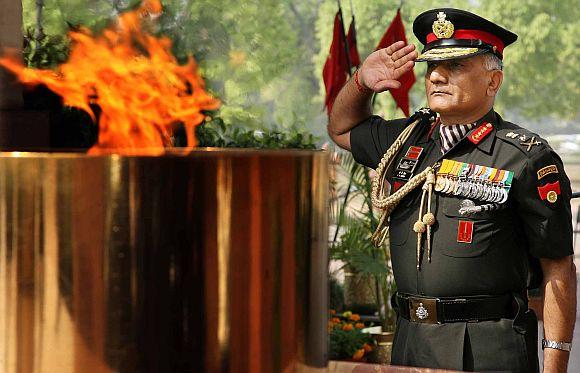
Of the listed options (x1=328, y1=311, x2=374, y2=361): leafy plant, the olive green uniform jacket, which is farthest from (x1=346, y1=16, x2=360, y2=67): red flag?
the olive green uniform jacket

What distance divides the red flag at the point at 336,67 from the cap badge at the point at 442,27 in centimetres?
359

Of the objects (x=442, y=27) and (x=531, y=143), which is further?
(x=442, y=27)

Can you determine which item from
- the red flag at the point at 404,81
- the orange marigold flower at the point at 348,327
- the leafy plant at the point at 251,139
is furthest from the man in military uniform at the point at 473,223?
the red flag at the point at 404,81

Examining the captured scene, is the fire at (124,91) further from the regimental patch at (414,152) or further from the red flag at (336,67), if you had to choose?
the red flag at (336,67)

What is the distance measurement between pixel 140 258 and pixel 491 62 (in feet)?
4.89

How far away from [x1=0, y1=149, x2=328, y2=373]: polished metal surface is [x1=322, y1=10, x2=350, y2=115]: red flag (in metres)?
4.94

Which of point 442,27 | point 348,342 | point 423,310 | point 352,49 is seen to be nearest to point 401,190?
point 423,310

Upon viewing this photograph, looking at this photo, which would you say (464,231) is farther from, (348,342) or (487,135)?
(348,342)

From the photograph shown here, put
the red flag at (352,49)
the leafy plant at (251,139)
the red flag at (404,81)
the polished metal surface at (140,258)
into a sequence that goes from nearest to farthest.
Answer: the polished metal surface at (140,258)
the leafy plant at (251,139)
the red flag at (404,81)
the red flag at (352,49)

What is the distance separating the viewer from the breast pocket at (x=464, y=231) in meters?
2.40

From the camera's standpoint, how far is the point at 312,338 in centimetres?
139

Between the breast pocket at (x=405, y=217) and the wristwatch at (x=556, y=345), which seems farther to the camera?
the breast pocket at (x=405, y=217)

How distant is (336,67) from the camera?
6348 mm

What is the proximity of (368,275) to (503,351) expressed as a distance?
14.0 feet
